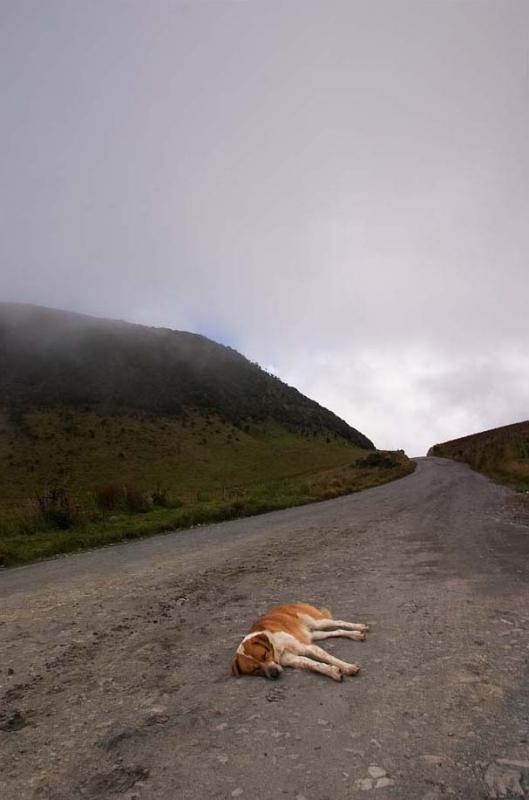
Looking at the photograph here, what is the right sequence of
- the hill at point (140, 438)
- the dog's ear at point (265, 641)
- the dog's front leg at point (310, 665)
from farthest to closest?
1. the hill at point (140, 438)
2. the dog's ear at point (265, 641)
3. the dog's front leg at point (310, 665)

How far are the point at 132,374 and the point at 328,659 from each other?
79.7m

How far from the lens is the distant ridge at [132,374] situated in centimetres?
7169

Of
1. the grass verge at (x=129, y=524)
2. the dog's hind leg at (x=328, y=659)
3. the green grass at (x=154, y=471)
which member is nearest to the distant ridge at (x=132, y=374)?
the green grass at (x=154, y=471)

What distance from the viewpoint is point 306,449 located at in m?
70.8

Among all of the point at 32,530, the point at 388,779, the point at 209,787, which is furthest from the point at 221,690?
the point at 32,530

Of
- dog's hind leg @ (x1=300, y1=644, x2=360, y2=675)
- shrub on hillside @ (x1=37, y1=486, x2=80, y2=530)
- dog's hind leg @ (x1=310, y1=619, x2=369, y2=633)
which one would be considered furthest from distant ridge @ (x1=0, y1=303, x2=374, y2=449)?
dog's hind leg @ (x1=300, y1=644, x2=360, y2=675)

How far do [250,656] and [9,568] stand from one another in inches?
398

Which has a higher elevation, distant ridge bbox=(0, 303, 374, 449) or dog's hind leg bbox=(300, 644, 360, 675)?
distant ridge bbox=(0, 303, 374, 449)

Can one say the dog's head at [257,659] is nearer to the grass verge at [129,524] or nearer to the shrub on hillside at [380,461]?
the grass verge at [129,524]

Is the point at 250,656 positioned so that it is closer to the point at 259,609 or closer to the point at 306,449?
the point at 259,609

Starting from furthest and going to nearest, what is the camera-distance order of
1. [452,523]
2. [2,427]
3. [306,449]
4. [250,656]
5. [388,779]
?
[306,449]
[2,427]
[452,523]
[250,656]
[388,779]

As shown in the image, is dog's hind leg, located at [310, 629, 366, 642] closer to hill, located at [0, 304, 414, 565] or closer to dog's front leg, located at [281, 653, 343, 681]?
dog's front leg, located at [281, 653, 343, 681]

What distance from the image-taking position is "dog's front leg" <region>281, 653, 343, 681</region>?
15.5 feet

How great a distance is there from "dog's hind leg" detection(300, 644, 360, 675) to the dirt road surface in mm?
93
